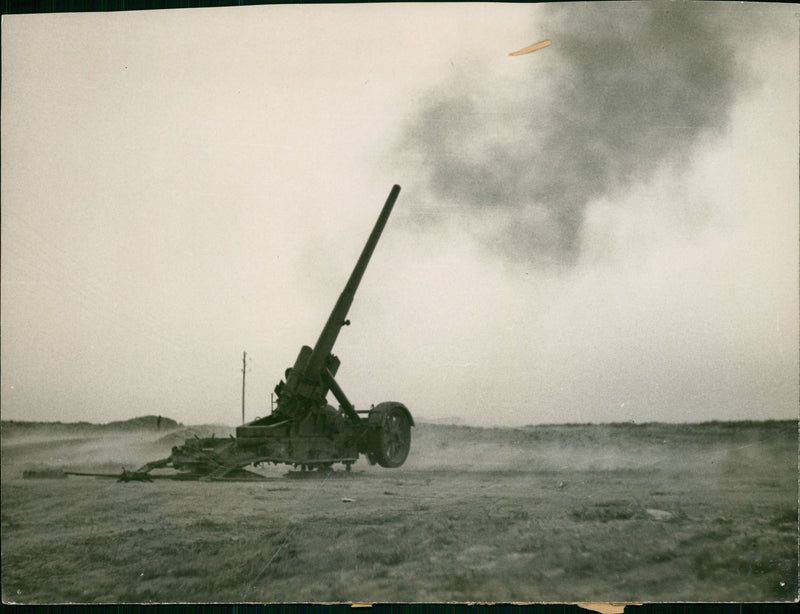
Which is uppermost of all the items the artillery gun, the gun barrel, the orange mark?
the orange mark

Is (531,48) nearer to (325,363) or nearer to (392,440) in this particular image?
(325,363)

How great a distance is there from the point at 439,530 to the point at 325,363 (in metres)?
2.98

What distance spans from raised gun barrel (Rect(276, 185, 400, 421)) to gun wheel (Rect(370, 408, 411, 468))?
1.51ft

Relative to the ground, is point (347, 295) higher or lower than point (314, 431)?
higher

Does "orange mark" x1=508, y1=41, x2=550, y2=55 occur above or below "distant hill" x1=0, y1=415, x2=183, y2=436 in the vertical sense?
above

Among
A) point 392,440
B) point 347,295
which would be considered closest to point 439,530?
point 347,295

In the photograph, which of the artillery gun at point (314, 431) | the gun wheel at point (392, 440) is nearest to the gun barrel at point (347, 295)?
the artillery gun at point (314, 431)

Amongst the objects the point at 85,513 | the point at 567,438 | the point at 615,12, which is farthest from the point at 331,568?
the point at 615,12

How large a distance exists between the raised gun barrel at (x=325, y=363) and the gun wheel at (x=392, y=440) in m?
0.46

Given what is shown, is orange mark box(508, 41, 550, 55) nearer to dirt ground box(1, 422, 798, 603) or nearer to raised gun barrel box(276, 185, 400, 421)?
raised gun barrel box(276, 185, 400, 421)

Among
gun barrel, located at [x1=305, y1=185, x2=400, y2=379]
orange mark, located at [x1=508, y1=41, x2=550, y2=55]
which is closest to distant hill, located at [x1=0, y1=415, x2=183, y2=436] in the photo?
gun barrel, located at [x1=305, y1=185, x2=400, y2=379]

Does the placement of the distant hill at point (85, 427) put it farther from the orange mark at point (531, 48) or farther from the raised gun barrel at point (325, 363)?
the orange mark at point (531, 48)

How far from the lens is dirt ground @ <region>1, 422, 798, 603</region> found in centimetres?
554

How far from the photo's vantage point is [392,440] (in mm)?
9336
